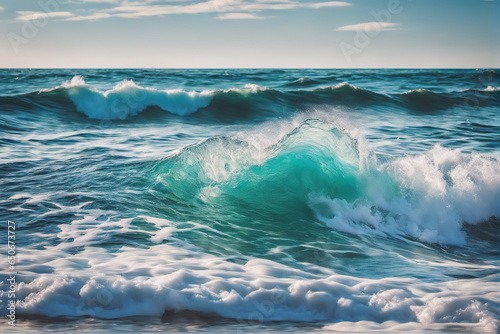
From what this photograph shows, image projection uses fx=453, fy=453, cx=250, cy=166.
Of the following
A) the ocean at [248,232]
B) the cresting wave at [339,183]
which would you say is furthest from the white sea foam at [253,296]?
the cresting wave at [339,183]

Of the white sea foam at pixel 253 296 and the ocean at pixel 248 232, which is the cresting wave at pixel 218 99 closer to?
the ocean at pixel 248 232

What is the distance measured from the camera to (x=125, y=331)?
3152mm

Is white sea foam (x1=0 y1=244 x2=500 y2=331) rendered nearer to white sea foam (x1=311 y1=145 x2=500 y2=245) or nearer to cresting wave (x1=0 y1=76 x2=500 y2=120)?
white sea foam (x1=311 y1=145 x2=500 y2=245)

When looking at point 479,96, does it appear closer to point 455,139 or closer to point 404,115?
point 404,115

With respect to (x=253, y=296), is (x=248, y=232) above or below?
above

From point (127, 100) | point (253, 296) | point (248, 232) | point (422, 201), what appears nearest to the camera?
point (253, 296)

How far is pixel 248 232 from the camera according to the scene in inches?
220

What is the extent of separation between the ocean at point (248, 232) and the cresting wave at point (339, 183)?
0.09 ft

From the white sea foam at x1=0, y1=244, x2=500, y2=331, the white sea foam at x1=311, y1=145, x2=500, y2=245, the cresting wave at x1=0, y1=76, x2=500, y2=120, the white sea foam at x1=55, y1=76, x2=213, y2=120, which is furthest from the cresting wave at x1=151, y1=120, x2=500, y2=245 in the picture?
the cresting wave at x1=0, y1=76, x2=500, y2=120

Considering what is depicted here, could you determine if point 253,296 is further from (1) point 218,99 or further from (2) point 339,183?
(1) point 218,99

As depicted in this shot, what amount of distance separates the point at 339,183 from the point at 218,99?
12138 millimetres

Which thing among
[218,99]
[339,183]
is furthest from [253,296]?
[218,99]

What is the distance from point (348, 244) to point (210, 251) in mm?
1680

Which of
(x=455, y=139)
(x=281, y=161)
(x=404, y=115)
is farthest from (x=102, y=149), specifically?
(x=404, y=115)
